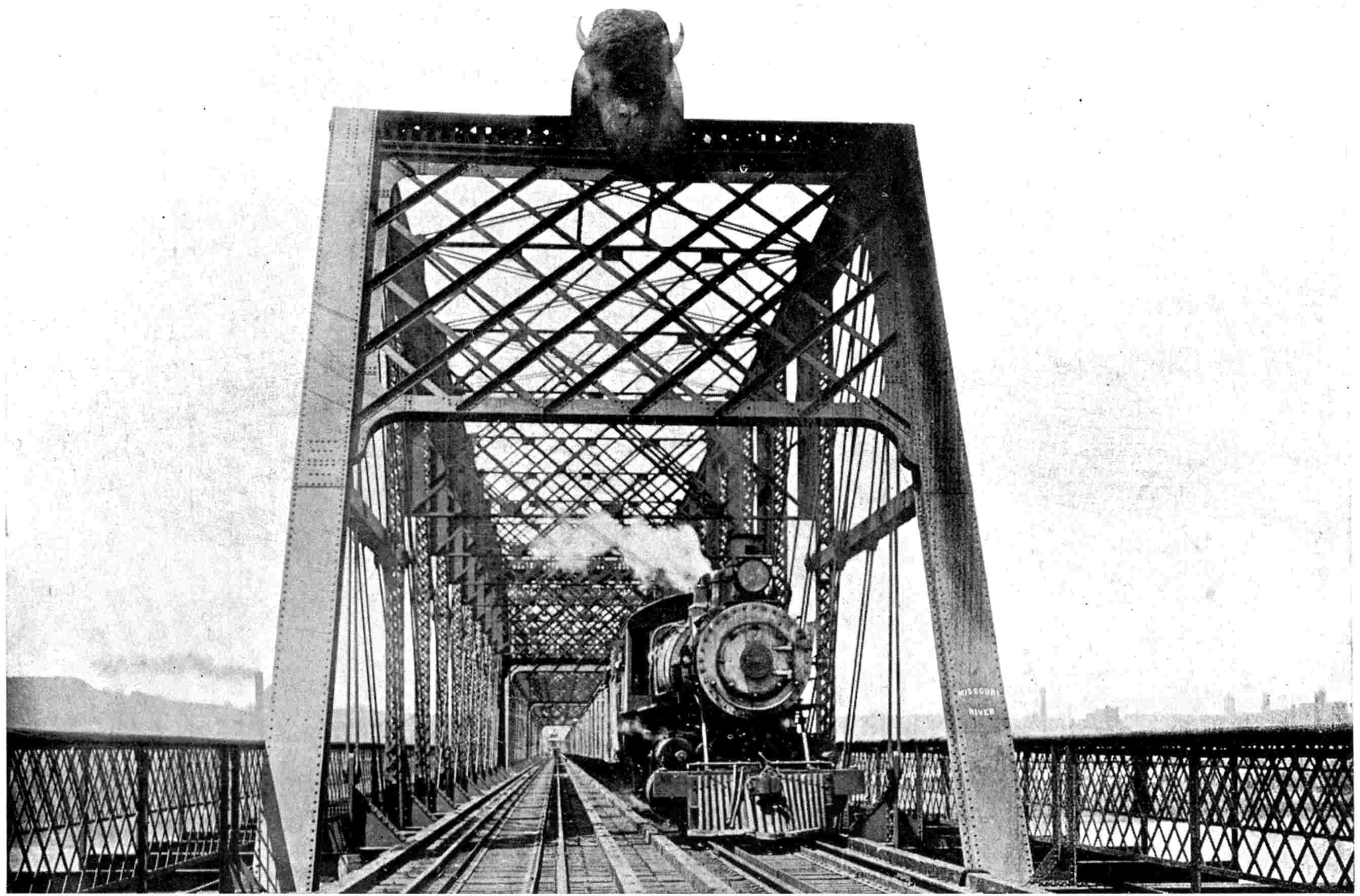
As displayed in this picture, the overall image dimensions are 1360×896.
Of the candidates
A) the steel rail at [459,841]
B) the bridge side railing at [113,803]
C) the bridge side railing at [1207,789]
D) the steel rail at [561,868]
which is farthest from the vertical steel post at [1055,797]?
the bridge side railing at [113,803]

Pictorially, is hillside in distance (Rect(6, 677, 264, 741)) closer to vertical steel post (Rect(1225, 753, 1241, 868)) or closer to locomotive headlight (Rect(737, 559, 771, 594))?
locomotive headlight (Rect(737, 559, 771, 594))

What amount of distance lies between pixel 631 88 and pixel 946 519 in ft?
14.1

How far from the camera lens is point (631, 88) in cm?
1052

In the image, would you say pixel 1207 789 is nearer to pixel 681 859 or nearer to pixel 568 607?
pixel 681 859

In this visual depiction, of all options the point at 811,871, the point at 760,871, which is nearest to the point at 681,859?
the point at 760,871

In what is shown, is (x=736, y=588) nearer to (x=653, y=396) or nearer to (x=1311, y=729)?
(x=653, y=396)

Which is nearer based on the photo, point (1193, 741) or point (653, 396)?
point (1193, 741)

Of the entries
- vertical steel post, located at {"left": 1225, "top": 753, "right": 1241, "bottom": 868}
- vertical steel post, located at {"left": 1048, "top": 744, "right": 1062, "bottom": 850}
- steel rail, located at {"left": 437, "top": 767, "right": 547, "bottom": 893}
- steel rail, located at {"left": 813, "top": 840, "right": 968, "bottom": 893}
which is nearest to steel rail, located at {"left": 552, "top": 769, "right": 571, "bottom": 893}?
steel rail, located at {"left": 437, "top": 767, "right": 547, "bottom": 893}

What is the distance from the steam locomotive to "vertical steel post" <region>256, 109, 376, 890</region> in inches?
192

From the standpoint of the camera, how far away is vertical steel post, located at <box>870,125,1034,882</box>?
10227 millimetres

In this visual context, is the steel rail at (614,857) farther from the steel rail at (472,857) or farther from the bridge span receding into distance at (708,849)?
the steel rail at (472,857)

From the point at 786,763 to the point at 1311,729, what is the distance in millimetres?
5924

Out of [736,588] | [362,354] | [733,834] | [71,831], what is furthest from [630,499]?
[71,831]

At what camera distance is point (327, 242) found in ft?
38.0
